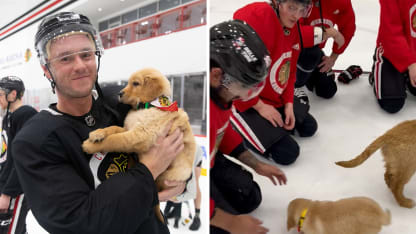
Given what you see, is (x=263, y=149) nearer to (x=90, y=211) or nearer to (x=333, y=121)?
(x=333, y=121)

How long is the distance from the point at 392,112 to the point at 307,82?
17cm

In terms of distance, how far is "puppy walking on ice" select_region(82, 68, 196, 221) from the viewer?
50cm

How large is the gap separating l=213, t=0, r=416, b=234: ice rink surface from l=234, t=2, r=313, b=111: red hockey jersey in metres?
0.04

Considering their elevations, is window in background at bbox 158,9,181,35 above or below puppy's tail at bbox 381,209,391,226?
above

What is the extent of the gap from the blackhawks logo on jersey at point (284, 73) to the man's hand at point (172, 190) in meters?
0.31

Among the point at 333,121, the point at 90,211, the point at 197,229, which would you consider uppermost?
the point at 333,121

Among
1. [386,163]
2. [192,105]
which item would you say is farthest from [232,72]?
[386,163]

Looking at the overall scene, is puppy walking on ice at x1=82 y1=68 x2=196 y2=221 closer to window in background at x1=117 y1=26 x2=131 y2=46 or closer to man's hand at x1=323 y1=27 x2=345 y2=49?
window in background at x1=117 y1=26 x2=131 y2=46

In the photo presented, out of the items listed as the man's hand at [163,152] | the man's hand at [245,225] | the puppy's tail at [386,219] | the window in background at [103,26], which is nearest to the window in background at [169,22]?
the window in background at [103,26]

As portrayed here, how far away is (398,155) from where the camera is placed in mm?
519

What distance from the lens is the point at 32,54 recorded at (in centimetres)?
57

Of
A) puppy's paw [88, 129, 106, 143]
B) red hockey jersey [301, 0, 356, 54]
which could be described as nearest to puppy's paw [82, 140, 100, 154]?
puppy's paw [88, 129, 106, 143]

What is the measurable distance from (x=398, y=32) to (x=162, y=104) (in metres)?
0.48

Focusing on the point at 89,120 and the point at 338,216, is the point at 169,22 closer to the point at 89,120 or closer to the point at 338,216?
the point at 89,120
